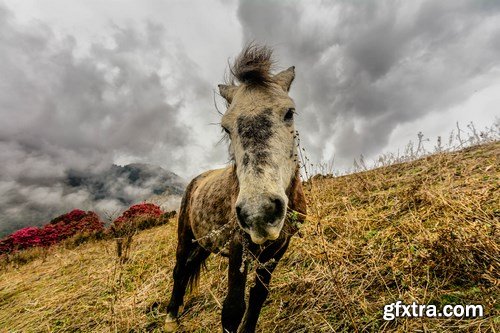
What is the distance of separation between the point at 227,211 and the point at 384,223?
2.32 meters

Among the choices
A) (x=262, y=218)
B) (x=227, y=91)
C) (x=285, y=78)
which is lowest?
(x=262, y=218)

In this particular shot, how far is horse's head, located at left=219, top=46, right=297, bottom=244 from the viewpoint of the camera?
4.88 ft

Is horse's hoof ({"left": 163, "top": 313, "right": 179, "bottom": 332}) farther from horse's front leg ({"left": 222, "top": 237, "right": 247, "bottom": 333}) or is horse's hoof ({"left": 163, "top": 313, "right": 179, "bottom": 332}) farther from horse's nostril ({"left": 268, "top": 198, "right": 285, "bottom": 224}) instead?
horse's nostril ({"left": 268, "top": 198, "right": 285, "bottom": 224})

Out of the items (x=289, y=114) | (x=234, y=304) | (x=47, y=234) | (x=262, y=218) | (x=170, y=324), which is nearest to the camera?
(x=262, y=218)

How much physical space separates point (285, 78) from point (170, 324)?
380 cm

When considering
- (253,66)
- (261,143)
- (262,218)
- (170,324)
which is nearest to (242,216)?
(262,218)

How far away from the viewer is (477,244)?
208cm

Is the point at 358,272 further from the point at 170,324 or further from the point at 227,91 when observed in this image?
the point at 170,324

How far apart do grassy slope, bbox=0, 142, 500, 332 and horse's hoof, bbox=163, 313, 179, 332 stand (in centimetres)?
14

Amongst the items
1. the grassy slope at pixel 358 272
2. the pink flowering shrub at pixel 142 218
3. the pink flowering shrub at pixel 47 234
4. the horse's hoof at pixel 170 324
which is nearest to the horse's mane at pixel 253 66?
the grassy slope at pixel 358 272

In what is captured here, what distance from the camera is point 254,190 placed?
59.9 inches

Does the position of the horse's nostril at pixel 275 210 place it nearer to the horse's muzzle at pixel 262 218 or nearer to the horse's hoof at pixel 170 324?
the horse's muzzle at pixel 262 218

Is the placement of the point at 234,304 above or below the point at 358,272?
below

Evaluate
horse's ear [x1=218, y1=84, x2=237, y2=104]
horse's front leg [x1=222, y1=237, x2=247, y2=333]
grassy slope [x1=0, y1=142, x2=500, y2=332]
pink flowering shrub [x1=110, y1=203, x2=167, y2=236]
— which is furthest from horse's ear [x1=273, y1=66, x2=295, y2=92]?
pink flowering shrub [x1=110, y1=203, x2=167, y2=236]
